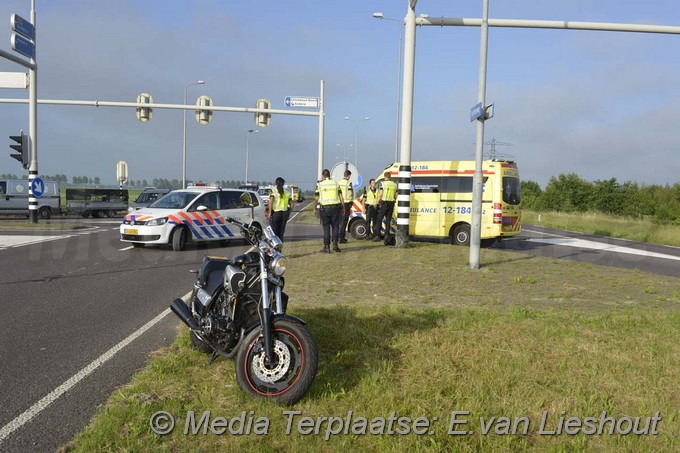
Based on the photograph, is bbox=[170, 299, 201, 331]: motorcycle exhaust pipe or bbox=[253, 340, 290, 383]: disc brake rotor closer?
bbox=[253, 340, 290, 383]: disc brake rotor

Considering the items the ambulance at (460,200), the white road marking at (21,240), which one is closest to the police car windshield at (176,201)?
the white road marking at (21,240)

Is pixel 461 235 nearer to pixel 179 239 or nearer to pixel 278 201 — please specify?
pixel 278 201

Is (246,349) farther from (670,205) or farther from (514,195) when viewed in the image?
(670,205)

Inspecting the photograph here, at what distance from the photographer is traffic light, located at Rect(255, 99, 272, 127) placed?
2502 cm

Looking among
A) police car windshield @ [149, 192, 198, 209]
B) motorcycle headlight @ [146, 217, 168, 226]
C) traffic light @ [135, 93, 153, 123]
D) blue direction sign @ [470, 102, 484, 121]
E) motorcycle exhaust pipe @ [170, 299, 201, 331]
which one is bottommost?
motorcycle exhaust pipe @ [170, 299, 201, 331]

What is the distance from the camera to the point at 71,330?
6016 mm

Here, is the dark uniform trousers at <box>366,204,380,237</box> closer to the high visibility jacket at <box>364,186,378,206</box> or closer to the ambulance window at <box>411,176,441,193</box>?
the high visibility jacket at <box>364,186,378,206</box>

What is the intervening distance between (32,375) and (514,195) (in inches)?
536

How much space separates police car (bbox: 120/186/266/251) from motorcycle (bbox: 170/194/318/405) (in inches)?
342

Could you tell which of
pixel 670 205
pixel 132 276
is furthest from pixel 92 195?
pixel 670 205

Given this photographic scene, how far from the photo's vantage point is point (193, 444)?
10.8 feet

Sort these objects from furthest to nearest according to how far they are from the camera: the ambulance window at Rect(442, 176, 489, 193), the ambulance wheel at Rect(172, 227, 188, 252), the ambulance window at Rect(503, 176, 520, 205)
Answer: the ambulance window at Rect(442, 176, 489, 193) → the ambulance window at Rect(503, 176, 520, 205) → the ambulance wheel at Rect(172, 227, 188, 252)

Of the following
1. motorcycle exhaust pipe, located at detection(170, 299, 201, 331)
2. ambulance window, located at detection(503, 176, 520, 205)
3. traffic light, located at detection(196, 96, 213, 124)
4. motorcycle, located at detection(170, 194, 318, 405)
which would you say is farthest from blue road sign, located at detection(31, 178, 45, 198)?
motorcycle, located at detection(170, 194, 318, 405)

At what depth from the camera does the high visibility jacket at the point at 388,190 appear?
15.4 m
